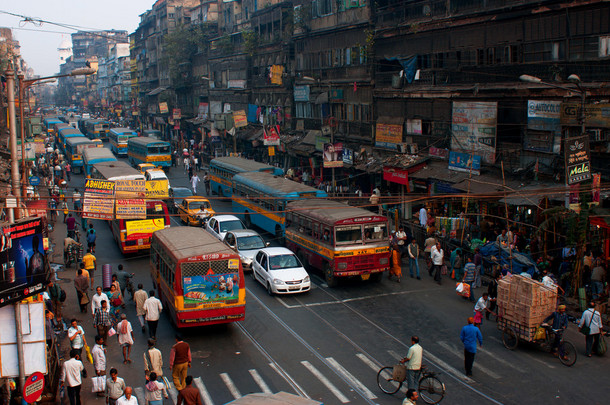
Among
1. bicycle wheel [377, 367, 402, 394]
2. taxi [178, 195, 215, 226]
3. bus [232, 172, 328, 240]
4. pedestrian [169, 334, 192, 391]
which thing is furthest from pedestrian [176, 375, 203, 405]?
taxi [178, 195, 215, 226]

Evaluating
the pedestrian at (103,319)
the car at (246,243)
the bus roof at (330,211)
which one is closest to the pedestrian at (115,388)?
the pedestrian at (103,319)

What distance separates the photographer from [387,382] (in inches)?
564

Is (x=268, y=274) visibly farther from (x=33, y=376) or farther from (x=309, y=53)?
(x=309, y=53)

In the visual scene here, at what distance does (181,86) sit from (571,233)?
70864mm

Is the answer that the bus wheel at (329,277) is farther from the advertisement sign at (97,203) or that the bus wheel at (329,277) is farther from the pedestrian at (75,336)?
the pedestrian at (75,336)

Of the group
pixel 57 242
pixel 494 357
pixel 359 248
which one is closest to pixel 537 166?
pixel 359 248

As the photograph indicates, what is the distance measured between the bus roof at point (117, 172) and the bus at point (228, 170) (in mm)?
6290

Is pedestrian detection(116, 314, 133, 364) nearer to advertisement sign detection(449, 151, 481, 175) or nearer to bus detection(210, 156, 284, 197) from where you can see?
advertisement sign detection(449, 151, 481, 175)

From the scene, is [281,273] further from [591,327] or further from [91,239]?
[91,239]

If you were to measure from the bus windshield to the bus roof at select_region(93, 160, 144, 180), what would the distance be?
49.9 ft

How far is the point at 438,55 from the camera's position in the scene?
3197 cm

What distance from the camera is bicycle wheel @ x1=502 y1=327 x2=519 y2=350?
1647 centimetres

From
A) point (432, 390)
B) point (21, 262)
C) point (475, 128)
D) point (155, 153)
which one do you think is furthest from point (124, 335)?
point (155, 153)

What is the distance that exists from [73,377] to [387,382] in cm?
702
